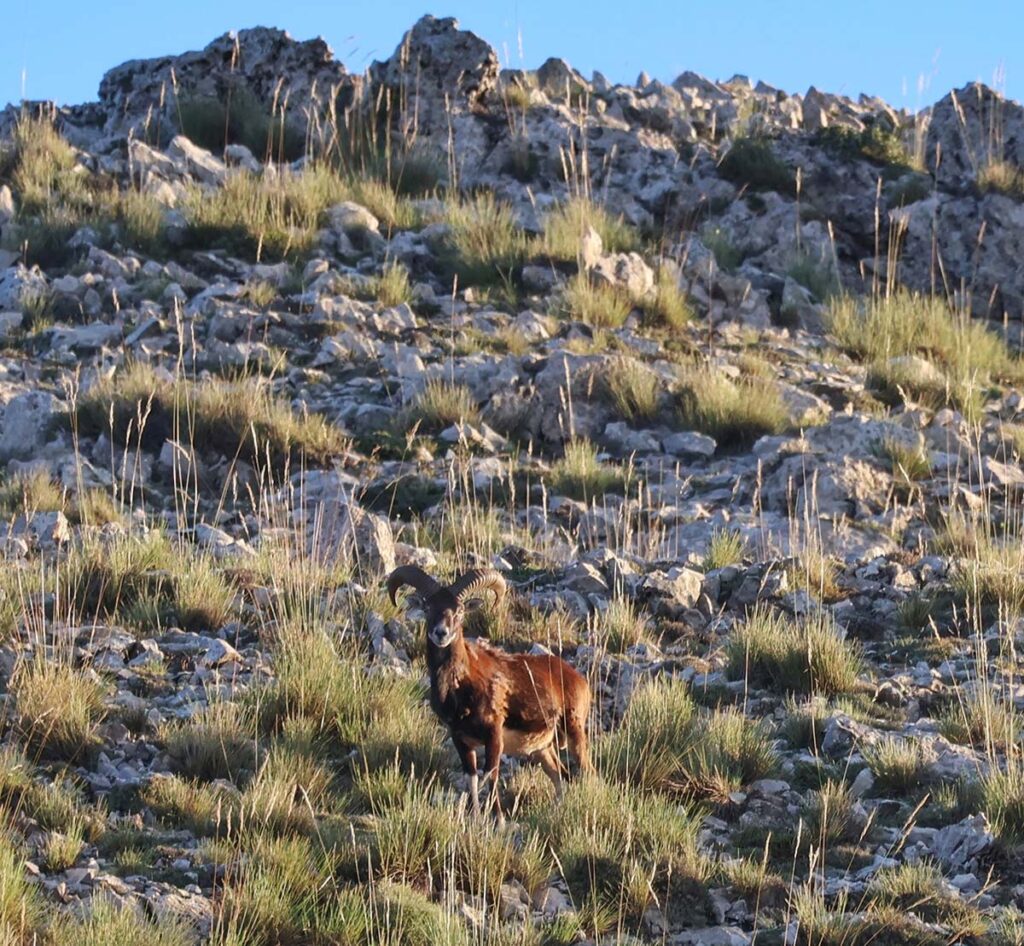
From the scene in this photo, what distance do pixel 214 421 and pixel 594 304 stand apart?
4.52 m

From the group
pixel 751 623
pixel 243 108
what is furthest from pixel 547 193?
pixel 751 623

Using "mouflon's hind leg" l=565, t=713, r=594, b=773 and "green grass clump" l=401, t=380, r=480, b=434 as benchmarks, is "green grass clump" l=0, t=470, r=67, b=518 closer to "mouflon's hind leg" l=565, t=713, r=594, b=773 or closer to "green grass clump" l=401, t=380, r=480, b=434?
"green grass clump" l=401, t=380, r=480, b=434

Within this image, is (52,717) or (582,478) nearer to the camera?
(52,717)

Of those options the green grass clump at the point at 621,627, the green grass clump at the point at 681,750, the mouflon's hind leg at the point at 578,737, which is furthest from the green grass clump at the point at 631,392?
the mouflon's hind leg at the point at 578,737

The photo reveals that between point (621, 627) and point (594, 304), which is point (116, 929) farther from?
point (594, 304)

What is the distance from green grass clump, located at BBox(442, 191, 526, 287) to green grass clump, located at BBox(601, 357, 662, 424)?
2563mm

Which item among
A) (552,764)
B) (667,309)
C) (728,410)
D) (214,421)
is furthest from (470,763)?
(667,309)

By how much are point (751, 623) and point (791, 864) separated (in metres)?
2.46

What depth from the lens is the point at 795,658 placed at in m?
8.39

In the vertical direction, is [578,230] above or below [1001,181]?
below

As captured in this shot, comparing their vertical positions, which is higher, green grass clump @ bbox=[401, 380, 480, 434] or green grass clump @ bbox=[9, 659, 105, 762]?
green grass clump @ bbox=[401, 380, 480, 434]

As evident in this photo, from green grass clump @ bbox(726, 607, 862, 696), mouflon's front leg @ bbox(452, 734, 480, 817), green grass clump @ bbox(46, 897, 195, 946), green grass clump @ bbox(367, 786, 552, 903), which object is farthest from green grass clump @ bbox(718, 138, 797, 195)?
green grass clump @ bbox(46, 897, 195, 946)

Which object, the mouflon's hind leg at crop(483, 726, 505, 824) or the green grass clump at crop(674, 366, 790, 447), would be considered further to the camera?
the green grass clump at crop(674, 366, 790, 447)

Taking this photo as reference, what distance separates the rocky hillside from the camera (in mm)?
6094
